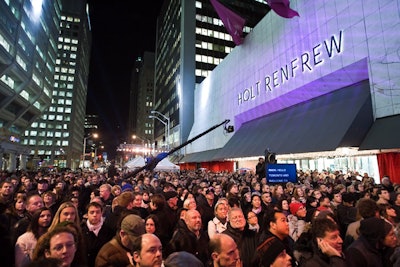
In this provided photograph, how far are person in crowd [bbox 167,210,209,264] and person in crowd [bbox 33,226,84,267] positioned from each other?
1.55 m

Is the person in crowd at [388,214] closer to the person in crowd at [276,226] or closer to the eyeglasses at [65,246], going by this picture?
the person in crowd at [276,226]

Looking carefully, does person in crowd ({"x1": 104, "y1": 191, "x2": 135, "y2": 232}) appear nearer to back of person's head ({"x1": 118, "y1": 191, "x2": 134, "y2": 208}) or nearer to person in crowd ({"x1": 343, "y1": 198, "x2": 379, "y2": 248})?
back of person's head ({"x1": 118, "y1": 191, "x2": 134, "y2": 208})

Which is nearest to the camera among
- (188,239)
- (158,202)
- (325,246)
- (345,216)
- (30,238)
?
(325,246)

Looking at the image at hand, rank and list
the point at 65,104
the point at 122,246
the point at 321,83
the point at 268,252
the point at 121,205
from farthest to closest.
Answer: the point at 65,104
the point at 321,83
the point at 121,205
the point at 122,246
the point at 268,252

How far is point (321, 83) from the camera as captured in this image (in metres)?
21.7

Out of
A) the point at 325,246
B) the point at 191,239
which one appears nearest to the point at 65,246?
the point at 191,239

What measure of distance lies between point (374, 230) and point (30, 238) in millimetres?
4747

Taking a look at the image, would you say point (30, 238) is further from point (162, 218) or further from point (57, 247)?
point (162, 218)

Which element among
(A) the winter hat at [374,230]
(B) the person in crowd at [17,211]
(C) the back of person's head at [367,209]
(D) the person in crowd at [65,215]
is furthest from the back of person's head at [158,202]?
(C) the back of person's head at [367,209]

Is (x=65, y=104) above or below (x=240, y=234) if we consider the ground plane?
above

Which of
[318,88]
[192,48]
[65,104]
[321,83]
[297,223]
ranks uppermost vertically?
[192,48]

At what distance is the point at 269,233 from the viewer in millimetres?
3963

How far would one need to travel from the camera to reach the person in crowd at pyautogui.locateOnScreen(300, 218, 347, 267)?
2.98 meters

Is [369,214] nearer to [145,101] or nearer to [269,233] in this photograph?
[269,233]
